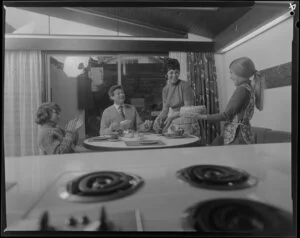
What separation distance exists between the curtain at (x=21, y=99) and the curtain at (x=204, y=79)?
59 cm

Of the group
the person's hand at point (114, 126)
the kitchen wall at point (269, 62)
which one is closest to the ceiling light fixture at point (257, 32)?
the kitchen wall at point (269, 62)

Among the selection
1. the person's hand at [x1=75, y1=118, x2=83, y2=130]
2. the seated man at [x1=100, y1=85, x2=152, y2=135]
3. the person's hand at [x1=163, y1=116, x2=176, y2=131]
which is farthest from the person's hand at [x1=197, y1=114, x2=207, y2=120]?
the person's hand at [x1=75, y1=118, x2=83, y2=130]

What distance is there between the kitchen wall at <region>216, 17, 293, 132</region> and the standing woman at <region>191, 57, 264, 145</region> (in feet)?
0.07

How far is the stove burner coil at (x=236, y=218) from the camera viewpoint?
32.1 inches

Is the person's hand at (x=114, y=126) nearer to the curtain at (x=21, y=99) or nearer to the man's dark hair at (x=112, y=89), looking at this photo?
the man's dark hair at (x=112, y=89)

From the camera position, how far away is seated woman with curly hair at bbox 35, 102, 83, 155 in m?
0.90

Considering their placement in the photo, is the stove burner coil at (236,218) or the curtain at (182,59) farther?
the curtain at (182,59)

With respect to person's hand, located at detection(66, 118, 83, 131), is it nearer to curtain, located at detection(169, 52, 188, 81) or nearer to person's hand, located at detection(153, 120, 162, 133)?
person's hand, located at detection(153, 120, 162, 133)

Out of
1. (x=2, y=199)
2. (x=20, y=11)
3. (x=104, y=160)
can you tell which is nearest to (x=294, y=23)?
(x=104, y=160)

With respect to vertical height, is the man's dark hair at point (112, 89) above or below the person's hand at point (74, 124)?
above

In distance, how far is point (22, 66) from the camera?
2.91 ft

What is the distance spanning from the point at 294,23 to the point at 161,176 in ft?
2.58

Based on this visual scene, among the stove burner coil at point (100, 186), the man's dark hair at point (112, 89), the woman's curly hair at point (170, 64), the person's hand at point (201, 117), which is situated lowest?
the stove burner coil at point (100, 186)

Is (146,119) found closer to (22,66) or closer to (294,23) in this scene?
(22,66)
